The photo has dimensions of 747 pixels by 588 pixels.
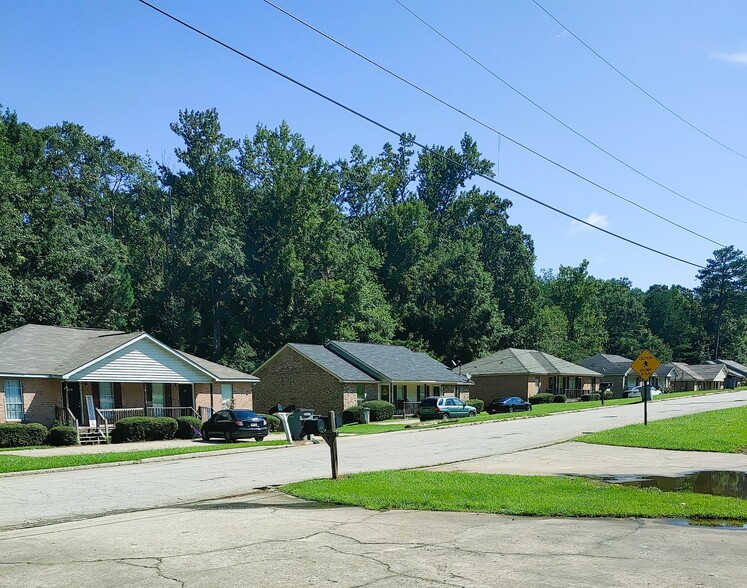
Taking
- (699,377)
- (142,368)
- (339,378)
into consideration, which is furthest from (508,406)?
(699,377)

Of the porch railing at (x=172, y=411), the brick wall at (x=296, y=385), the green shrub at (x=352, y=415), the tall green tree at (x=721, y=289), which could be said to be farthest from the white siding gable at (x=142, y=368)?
the tall green tree at (x=721, y=289)

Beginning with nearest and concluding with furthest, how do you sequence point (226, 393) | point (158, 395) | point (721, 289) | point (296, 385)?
point (158, 395)
point (226, 393)
point (296, 385)
point (721, 289)

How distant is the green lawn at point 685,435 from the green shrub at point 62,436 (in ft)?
68.6

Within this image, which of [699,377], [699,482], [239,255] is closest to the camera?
[699,482]

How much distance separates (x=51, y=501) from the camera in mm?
15180

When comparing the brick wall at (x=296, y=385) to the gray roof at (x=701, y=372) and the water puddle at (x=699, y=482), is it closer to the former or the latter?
the water puddle at (x=699, y=482)

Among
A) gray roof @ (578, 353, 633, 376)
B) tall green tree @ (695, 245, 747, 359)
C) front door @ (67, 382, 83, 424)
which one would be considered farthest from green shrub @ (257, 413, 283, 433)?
tall green tree @ (695, 245, 747, 359)

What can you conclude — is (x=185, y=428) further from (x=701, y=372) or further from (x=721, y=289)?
(x=721, y=289)

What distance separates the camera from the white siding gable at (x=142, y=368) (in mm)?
A: 36438

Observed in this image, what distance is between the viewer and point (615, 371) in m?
92.3

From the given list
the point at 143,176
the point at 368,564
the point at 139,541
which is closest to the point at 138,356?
the point at 139,541

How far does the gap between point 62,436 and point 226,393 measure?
14.1 metres

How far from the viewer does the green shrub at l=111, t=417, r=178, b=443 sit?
111 ft

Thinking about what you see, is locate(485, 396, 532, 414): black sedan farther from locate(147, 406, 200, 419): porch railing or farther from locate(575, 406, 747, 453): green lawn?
locate(147, 406, 200, 419): porch railing
